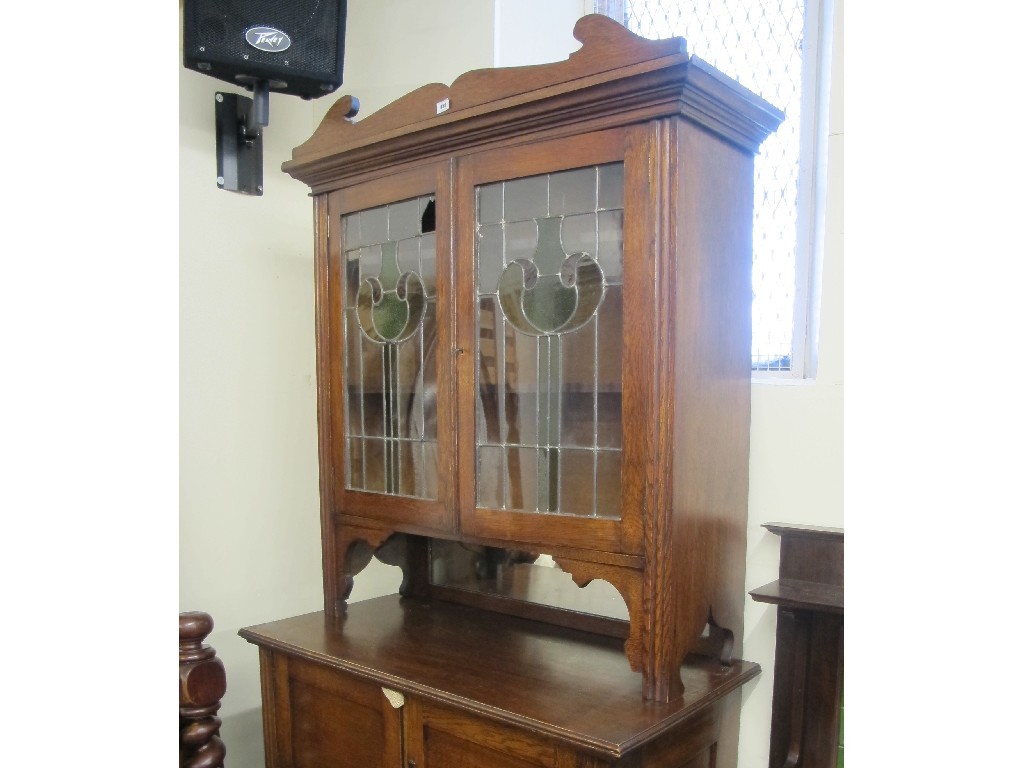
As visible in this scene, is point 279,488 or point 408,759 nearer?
point 408,759

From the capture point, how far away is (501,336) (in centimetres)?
151

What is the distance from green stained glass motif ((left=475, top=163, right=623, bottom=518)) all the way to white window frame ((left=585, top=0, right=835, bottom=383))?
0.46 meters

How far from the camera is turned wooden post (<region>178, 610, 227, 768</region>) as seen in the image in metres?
1.28

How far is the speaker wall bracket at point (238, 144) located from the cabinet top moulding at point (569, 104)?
1.69ft

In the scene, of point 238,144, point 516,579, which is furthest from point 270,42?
point 516,579

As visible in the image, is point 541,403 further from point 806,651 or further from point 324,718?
point 324,718

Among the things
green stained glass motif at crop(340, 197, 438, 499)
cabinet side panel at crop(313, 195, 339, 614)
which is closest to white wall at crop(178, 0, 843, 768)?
cabinet side panel at crop(313, 195, 339, 614)

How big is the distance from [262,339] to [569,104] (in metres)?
1.23

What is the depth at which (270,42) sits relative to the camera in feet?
6.23

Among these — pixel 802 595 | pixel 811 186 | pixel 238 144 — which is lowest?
pixel 802 595

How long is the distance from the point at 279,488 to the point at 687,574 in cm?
134

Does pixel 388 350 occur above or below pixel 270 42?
below
